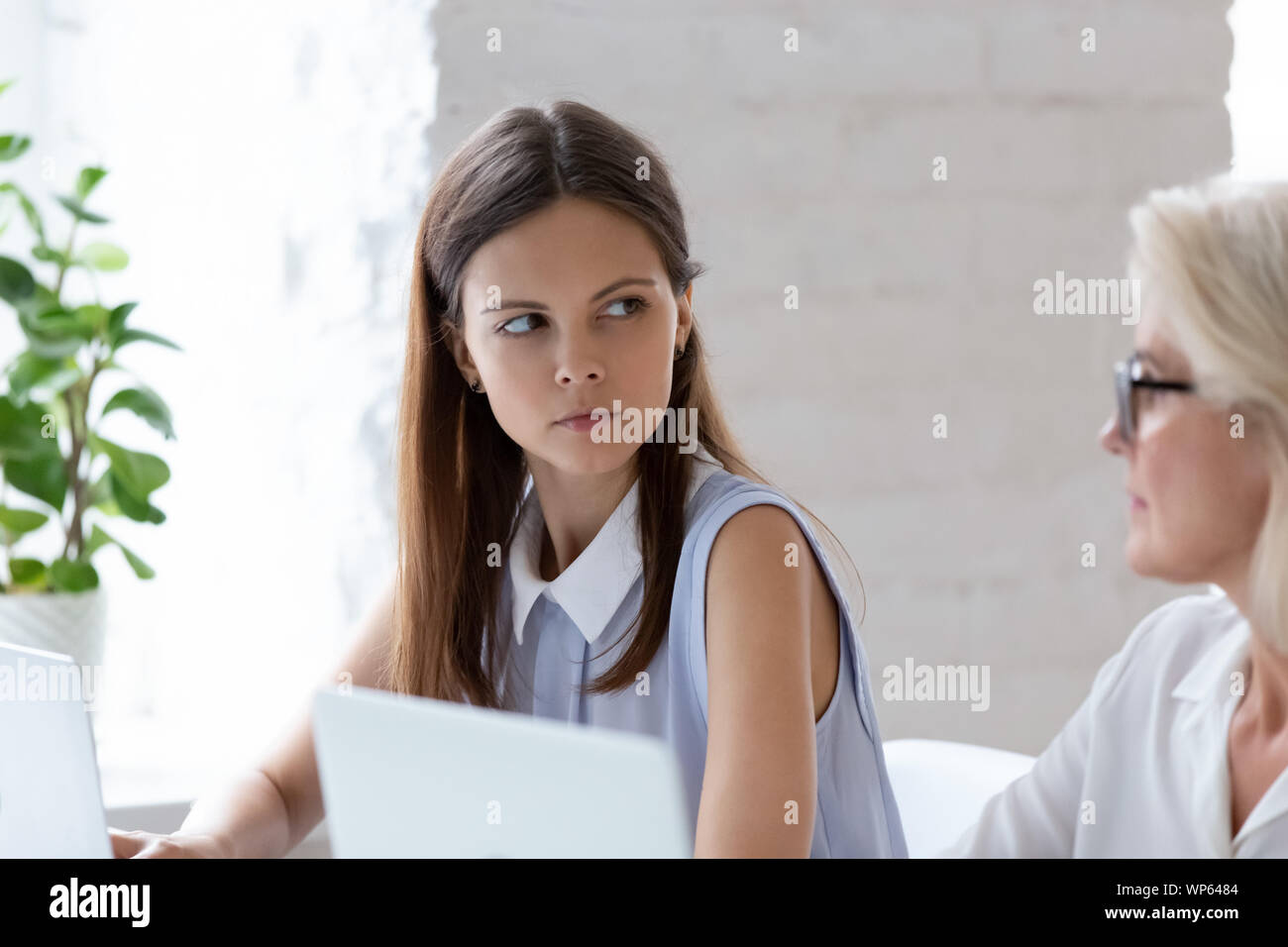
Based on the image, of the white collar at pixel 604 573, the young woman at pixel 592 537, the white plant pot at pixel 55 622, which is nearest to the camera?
the young woman at pixel 592 537

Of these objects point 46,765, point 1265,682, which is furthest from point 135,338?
point 1265,682

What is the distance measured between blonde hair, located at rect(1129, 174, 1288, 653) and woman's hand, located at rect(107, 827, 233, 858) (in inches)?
29.2

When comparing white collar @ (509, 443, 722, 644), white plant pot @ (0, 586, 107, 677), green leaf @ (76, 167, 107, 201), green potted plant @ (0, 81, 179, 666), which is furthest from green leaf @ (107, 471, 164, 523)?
white collar @ (509, 443, 722, 644)

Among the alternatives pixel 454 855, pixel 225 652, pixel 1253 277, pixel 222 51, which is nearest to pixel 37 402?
pixel 225 652

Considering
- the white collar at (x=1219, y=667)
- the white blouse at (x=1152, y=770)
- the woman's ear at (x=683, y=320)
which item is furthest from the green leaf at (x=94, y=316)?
the white collar at (x=1219, y=667)

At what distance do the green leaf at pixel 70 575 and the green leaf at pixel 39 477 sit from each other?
7 centimetres

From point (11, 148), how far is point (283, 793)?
899mm

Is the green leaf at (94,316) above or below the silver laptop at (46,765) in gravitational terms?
above

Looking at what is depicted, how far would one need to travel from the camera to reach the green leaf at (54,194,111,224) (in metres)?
1.58

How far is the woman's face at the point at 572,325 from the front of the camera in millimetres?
1058

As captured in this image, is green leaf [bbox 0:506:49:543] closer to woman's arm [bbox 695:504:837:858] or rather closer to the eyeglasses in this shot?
woman's arm [bbox 695:504:837:858]

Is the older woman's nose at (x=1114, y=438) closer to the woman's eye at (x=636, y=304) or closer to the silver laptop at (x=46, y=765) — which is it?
the woman's eye at (x=636, y=304)

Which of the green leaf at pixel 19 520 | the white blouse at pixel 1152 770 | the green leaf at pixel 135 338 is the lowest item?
the white blouse at pixel 1152 770

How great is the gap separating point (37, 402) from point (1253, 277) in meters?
1.33
